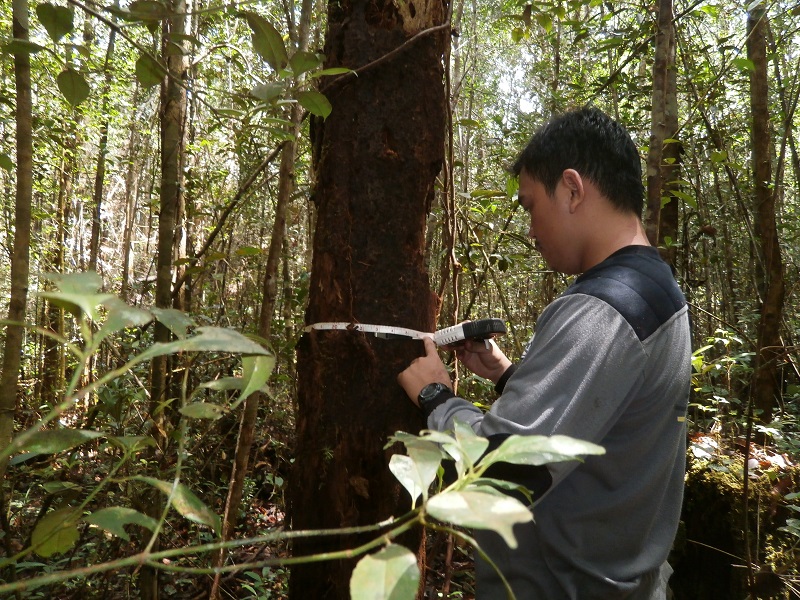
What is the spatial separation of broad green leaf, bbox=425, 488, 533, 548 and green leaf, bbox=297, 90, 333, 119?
1.01 meters

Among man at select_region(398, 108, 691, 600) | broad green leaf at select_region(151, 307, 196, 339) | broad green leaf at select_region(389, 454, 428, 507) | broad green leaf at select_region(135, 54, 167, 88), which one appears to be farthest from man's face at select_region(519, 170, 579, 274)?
broad green leaf at select_region(151, 307, 196, 339)

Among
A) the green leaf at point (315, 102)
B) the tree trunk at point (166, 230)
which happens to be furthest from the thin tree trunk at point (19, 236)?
the green leaf at point (315, 102)

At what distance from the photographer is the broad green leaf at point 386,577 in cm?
52

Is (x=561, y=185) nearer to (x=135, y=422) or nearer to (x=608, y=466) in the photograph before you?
(x=608, y=466)

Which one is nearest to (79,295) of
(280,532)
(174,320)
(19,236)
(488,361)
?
(174,320)

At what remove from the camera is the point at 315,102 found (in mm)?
1377

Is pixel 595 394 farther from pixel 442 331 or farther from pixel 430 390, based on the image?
pixel 442 331

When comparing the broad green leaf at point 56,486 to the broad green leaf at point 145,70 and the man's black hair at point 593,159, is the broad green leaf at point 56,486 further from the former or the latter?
the man's black hair at point 593,159

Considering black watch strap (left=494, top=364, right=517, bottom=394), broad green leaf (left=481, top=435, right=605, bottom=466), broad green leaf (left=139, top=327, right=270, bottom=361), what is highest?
broad green leaf (left=139, top=327, right=270, bottom=361)

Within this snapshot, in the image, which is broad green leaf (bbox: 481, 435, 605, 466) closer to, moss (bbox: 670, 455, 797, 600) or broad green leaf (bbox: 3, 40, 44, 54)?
broad green leaf (bbox: 3, 40, 44, 54)

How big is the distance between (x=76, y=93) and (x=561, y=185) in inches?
49.7

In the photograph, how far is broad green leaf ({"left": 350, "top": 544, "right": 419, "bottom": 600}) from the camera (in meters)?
0.52

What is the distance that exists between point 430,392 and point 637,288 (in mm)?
571

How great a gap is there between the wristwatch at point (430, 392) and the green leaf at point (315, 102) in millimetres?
723
